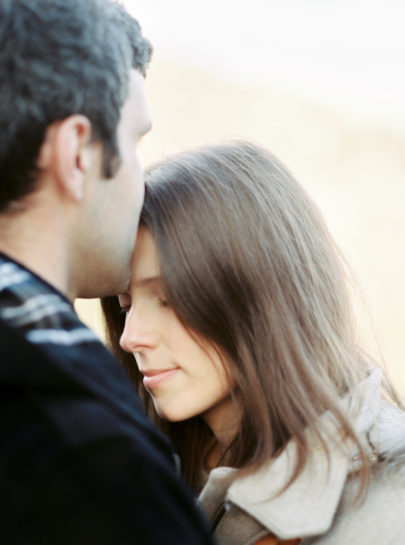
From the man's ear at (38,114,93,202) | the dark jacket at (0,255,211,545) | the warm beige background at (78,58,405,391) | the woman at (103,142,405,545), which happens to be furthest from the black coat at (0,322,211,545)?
the warm beige background at (78,58,405,391)

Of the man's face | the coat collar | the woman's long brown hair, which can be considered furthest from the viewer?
the woman's long brown hair

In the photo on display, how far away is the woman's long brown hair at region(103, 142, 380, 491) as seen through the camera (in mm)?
2139

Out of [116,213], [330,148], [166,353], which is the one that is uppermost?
[116,213]

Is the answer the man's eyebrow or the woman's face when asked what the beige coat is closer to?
the woman's face

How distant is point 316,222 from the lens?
2408 mm

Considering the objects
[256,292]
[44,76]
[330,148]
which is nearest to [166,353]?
[256,292]

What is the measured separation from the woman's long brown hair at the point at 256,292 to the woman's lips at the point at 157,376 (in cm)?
16

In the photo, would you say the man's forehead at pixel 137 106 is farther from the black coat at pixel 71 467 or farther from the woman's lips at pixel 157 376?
the woman's lips at pixel 157 376

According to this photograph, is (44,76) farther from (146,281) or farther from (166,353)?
(166,353)

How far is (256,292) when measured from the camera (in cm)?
219

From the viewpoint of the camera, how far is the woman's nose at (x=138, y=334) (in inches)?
88.1

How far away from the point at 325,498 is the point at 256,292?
61 cm

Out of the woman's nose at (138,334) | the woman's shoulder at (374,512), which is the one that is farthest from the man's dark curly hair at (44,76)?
the woman's shoulder at (374,512)

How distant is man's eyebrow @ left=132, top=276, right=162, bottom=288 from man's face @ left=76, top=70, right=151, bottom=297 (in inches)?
14.7
